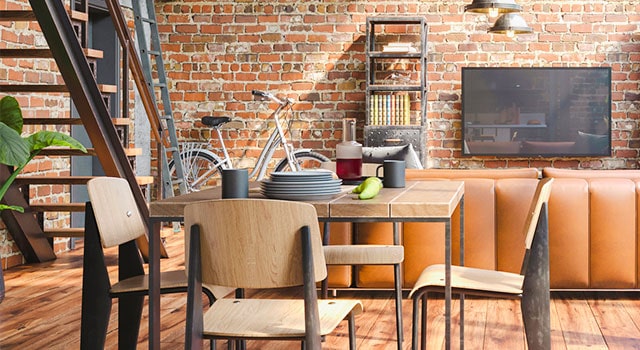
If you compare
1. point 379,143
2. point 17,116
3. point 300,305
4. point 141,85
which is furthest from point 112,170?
point 379,143

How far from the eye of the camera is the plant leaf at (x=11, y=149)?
397cm

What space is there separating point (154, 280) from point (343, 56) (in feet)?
21.0

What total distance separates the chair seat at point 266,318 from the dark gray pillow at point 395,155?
10.3 feet

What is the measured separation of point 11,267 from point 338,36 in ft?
13.5

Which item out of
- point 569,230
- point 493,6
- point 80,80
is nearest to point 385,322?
point 569,230

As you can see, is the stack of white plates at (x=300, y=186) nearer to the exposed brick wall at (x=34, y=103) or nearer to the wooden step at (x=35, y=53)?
the wooden step at (x=35, y=53)

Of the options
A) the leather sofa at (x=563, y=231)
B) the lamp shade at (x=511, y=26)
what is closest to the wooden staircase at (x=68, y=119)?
the leather sofa at (x=563, y=231)

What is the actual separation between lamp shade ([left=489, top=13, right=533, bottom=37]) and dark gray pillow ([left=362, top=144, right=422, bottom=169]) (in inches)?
75.7

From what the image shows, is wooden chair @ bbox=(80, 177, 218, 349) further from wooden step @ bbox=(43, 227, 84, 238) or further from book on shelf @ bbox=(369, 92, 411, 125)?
book on shelf @ bbox=(369, 92, 411, 125)

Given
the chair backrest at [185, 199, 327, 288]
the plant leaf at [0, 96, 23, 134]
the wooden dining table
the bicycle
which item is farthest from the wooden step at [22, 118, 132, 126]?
the chair backrest at [185, 199, 327, 288]

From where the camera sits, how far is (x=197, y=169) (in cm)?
861

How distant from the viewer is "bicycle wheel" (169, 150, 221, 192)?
27.6ft

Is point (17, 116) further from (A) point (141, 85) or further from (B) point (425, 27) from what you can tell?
(B) point (425, 27)

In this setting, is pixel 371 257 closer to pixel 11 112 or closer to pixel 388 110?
pixel 11 112
